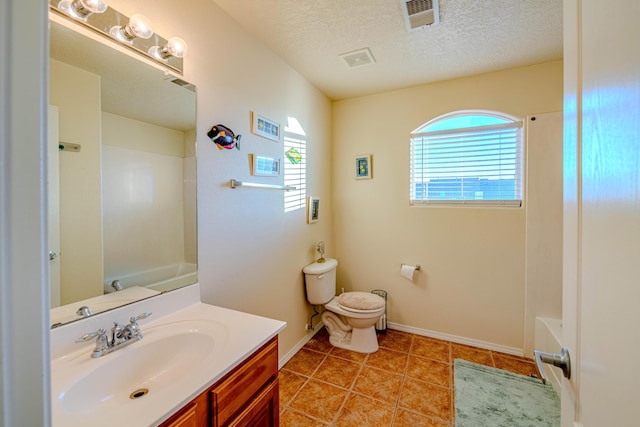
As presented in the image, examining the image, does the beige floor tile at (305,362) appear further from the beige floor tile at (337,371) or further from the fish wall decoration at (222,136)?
the fish wall decoration at (222,136)

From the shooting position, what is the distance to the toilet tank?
2.44 meters

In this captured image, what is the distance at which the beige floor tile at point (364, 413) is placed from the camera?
1607mm

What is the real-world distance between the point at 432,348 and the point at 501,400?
0.74 meters

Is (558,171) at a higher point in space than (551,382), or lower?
higher

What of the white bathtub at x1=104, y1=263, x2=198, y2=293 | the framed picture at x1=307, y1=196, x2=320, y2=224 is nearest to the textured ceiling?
the framed picture at x1=307, y1=196, x2=320, y2=224

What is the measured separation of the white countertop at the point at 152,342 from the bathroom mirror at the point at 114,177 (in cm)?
6

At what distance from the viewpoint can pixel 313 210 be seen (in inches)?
102

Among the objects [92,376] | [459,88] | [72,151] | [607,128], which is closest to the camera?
[607,128]

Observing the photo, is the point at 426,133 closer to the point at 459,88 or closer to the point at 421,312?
the point at 459,88

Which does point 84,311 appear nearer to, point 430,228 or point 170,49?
point 170,49

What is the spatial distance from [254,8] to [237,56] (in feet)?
0.93

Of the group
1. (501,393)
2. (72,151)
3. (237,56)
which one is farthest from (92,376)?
(501,393)

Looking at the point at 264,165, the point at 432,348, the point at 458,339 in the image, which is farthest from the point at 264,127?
the point at 458,339

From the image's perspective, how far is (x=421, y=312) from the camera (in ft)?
8.76
